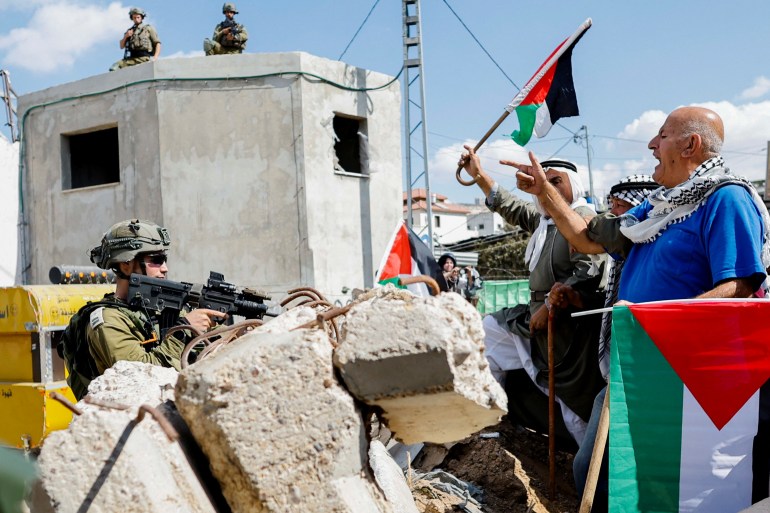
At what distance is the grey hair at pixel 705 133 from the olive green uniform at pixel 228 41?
1178cm

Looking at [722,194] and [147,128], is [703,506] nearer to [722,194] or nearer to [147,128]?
[722,194]

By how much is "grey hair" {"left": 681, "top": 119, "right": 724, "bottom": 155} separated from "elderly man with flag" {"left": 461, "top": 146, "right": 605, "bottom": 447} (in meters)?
1.00

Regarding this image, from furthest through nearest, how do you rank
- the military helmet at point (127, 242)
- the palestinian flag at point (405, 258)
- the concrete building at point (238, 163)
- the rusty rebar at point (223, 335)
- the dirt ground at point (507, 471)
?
the concrete building at point (238, 163) < the palestinian flag at point (405, 258) < the dirt ground at point (507, 471) < the military helmet at point (127, 242) < the rusty rebar at point (223, 335)

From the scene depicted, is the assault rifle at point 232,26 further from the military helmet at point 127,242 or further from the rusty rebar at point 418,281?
the rusty rebar at point 418,281

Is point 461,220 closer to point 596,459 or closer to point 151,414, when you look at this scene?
point 596,459

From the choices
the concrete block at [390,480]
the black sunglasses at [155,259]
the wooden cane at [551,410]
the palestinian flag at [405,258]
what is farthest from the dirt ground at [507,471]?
the palestinian flag at [405,258]

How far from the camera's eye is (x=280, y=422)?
2.09m

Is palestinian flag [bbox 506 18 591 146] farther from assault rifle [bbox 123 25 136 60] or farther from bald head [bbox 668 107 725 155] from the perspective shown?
assault rifle [bbox 123 25 136 60]

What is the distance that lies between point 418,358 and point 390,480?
104cm

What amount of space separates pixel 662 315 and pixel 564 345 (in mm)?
1486

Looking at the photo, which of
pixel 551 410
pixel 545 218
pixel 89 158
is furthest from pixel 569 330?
pixel 89 158

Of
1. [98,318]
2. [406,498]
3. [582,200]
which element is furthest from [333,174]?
[406,498]

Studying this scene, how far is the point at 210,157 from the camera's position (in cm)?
1279

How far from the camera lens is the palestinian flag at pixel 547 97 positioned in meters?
6.04
